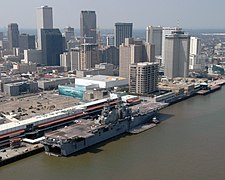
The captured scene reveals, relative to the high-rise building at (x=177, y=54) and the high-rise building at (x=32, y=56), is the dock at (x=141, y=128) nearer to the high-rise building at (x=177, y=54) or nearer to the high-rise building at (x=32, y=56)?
the high-rise building at (x=177, y=54)

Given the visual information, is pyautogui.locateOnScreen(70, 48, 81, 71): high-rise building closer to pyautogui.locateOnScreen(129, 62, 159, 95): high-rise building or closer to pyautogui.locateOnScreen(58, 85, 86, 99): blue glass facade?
pyautogui.locateOnScreen(58, 85, 86, 99): blue glass facade

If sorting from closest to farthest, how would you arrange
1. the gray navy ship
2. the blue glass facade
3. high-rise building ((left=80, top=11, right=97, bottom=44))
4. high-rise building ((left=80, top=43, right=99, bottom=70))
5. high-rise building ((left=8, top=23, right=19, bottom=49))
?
the gray navy ship
the blue glass facade
high-rise building ((left=80, top=43, right=99, bottom=70))
high-rise building ((left=8, top=23, right=19, bottom=49))
high-rise building ((left=80, top=11, right=97, bottom=44))

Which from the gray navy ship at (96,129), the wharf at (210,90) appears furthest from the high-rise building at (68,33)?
the gray navy ship at (96,129)

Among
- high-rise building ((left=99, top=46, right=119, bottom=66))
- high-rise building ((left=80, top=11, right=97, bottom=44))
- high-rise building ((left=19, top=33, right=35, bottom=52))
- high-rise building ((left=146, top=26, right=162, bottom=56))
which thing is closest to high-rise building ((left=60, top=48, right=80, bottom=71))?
high-rise building ((left=99, top=46, right=119, bottom=66))

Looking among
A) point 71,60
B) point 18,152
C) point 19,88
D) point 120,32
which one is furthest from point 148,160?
point 120,32

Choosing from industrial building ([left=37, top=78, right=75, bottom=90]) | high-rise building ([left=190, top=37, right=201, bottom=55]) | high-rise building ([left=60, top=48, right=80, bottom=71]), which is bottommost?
industrial building ([left=37, top=78, right=75, bottom=90])
